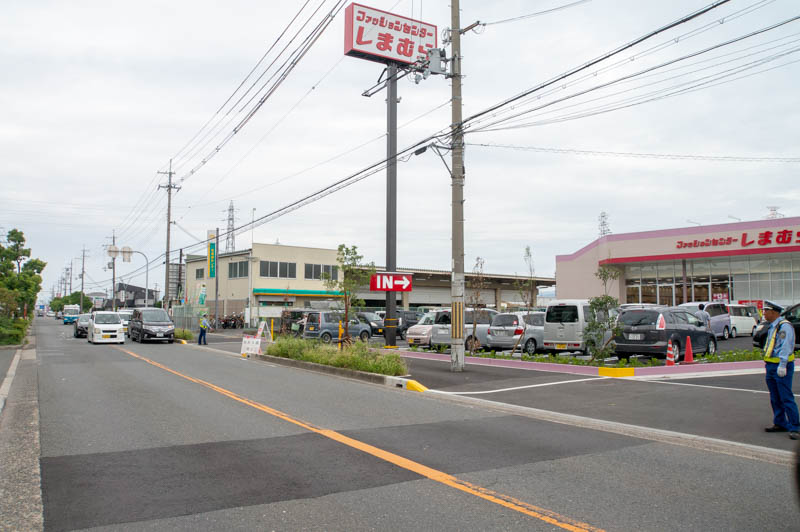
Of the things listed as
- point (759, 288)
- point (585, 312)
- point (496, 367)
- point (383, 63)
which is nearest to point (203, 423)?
point (496, 367)

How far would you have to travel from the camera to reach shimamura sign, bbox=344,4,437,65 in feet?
85.8

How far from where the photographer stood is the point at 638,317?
54.4 feet

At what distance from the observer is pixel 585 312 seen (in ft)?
59.7

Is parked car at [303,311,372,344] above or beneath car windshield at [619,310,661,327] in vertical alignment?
beneath

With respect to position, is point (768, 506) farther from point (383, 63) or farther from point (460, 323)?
point (383, 63)

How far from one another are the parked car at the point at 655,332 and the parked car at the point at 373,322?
56.6 ft

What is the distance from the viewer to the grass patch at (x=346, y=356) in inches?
588

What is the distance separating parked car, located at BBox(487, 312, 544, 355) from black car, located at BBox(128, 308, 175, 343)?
18.4m

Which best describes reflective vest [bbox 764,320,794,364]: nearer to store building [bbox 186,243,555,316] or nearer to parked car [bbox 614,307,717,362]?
parked car [bbox 614,307,717,362]

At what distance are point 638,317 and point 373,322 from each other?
20.0 meters

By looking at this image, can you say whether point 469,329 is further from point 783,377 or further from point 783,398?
point 783,377

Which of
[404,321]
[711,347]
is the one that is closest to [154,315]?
[404,321]

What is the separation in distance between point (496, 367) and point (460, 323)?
2087mm

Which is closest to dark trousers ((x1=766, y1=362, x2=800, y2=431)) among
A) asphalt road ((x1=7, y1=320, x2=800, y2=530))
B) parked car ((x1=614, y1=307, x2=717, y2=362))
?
asphalt road ((x1=7, y1=320, x2=800, y2=530))
